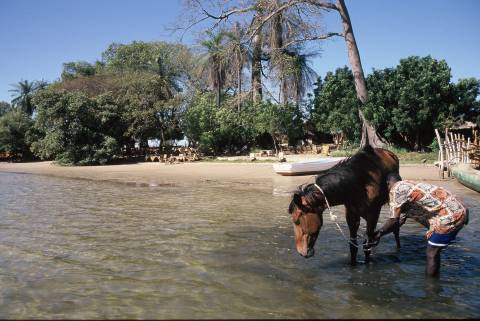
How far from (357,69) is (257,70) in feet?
→ 39.0

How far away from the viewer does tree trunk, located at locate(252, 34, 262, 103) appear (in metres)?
35.3

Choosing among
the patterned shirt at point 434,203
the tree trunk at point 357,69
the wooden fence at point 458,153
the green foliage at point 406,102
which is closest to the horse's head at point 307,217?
the patterned shirt at point 434,203

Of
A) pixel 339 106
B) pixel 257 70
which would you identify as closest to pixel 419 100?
pixel 339 106

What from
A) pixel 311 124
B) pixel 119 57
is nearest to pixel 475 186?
pixel 311 124

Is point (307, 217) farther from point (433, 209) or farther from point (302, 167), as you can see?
point (302, 167)

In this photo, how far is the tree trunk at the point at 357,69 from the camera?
2562 centimetres

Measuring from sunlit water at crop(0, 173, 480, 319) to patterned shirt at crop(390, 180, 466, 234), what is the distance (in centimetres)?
78

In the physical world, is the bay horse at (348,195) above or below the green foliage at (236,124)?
below

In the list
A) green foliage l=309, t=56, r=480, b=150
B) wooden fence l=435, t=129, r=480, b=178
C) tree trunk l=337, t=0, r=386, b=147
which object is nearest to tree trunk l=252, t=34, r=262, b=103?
green foliage l=309, t=56, r=480, b=150

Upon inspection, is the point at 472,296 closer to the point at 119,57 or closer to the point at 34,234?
the point at 34,234

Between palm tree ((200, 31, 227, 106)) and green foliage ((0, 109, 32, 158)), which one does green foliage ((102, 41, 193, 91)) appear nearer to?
palm tree ((200, 31, 227, 106))

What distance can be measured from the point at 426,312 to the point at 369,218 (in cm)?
140

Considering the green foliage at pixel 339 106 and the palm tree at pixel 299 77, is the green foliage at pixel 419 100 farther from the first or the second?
the palm tree at pixel 299 77

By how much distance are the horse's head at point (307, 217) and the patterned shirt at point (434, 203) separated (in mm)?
855
